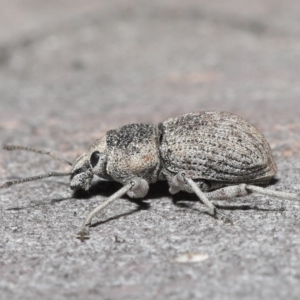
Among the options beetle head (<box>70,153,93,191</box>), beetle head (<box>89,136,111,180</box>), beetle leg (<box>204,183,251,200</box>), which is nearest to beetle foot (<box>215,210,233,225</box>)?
beetle leg (<box>204,183,251,200</box>)

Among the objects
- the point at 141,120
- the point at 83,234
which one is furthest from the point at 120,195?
the point at 141,120

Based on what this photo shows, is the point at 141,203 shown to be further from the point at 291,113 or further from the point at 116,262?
the point at 291,113

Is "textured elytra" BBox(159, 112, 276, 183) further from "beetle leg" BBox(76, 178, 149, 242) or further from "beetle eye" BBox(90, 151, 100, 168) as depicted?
"beetle eye" BBox(90, 151, 100, 168)

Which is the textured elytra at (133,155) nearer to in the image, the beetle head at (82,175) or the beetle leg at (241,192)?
the beetle head at (82,175)

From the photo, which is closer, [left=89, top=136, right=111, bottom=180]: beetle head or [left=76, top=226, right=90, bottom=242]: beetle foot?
[left=76, top=226, right=90, bottom=242]: beetle foot

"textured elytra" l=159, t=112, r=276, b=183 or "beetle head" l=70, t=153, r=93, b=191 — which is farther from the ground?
"textured elytra" l=159, t=112, r=276, b=183

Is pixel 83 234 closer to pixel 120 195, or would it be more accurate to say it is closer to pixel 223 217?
pixel 120 195

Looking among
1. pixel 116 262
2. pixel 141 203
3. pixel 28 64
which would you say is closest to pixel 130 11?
pixel 28 64
